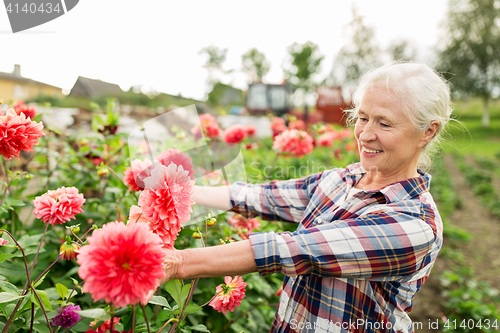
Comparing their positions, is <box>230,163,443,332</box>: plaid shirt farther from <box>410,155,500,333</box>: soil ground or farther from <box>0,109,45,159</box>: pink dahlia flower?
<box>410,155,500,333</box>: soil ground

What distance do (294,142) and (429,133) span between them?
43.8 inches

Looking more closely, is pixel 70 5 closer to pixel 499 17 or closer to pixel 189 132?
pixel 189 132

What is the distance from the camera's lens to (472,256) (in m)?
4.16

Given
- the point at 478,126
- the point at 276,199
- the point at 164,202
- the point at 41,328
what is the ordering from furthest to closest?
the point at 478,126 < the point at 276,199 < the point at 41,328 < the point at 164,202

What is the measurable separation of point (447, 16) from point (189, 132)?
30.9 m

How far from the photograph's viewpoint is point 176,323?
871 millimetres

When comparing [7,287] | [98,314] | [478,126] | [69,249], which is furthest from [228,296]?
[478,126]

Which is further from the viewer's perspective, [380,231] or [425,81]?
[425,81]

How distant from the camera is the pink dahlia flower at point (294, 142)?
225 cm

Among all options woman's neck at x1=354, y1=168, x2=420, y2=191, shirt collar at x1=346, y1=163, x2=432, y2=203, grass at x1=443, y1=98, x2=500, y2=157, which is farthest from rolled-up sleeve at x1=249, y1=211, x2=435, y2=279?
grass at x1=443, y1=98, x2=500, y2=157

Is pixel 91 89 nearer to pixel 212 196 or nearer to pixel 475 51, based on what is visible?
pixel 212 196

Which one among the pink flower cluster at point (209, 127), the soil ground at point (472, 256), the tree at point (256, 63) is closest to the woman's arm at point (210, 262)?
the pink flower cluster at point (209, 127)

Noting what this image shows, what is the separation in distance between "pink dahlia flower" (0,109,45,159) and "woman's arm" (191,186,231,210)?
1.90 feet

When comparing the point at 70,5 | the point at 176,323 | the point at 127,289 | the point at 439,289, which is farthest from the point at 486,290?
the point at 70,5
